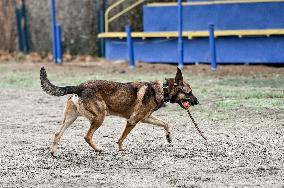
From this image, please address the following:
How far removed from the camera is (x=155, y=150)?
9.58m

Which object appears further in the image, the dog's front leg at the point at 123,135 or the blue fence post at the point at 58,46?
the blue fence post at the point at 58,46

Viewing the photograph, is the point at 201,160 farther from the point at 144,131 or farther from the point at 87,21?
the point at 87,21

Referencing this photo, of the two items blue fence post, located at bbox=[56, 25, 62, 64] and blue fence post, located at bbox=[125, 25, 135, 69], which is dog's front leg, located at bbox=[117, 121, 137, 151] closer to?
blue fence post, located at bbox=[125, 25, 135, 69]

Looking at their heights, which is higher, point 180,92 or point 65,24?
point 65,24

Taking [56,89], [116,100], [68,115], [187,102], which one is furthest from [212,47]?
[56,89]

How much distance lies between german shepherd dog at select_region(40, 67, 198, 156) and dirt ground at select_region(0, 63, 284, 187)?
30cm

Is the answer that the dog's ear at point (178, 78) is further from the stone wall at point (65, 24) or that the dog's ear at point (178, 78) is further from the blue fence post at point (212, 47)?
the stone wall at point (65, 24)

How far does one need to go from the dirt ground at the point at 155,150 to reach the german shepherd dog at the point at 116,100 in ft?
0.99

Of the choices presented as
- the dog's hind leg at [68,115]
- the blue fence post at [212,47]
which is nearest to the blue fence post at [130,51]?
the blue fence post at [212,47]

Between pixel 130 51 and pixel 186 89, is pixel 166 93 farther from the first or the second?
pixel 130 51

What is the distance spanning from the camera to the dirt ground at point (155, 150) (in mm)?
7840

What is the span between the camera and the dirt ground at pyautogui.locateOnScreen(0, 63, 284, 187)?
25.7ft

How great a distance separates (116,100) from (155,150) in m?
0.72

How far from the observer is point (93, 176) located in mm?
8008
